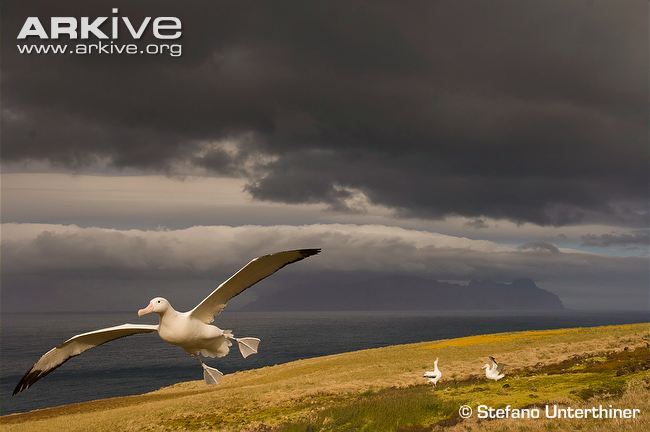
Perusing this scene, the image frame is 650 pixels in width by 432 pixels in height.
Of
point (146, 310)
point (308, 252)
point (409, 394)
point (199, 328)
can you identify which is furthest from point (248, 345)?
point (409, 394)

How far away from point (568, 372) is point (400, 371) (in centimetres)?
1380

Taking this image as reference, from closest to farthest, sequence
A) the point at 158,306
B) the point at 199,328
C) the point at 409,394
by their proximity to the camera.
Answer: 1. the point at 158,306
2. the point at 199,328
3. the point at 409,394

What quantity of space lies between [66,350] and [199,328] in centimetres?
375

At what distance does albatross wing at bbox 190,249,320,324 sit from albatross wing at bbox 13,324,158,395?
1.28 meters

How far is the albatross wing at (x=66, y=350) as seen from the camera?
1116 centimetres

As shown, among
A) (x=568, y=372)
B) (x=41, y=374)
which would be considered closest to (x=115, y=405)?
(x=568, y=372)

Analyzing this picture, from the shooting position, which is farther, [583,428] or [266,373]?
[266,373]

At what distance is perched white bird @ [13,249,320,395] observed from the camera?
32.0ft

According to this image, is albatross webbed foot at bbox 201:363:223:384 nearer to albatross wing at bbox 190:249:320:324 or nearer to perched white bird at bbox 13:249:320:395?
perched white bird at bbox 13:249:320:395

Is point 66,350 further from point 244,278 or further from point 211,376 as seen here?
point 244,278

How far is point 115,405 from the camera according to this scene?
49.3 m

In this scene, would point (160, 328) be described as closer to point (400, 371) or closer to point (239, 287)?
point (239, 287)

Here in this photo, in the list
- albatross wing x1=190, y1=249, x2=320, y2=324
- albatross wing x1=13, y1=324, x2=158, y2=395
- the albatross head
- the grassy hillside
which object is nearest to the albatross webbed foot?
albatross wing x1=190, y1=249, x2=320, y2=324

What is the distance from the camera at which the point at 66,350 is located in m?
12.0
